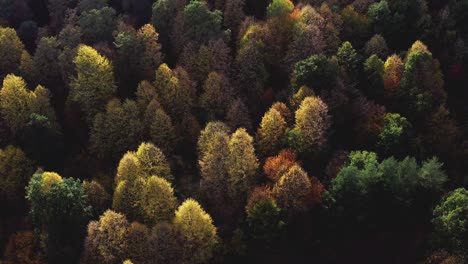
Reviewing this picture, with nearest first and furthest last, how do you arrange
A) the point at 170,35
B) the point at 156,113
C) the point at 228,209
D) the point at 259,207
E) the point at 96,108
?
1. the point at 259,207
2. the point at 228,209
3. the point at 156,113
4. the point at 96,108
5. the point at 170,35

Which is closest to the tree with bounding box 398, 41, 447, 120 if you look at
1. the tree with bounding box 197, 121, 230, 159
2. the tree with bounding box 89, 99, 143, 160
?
the tree with bounding box 197, 121, 230, 159

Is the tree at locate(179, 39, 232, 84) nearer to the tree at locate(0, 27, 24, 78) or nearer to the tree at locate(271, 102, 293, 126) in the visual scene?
the tree at locate(271, 102, 293, 126)

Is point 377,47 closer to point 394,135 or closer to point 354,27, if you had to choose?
point 354,27

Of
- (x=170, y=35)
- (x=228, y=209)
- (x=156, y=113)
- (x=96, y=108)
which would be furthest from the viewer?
(x=170, y=35)

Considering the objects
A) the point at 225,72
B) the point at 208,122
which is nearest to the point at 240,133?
the point at 208,122

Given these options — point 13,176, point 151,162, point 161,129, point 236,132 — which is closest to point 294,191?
point 236,132

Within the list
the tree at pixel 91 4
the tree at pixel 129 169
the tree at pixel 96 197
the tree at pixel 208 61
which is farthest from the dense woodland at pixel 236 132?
the tree at pixel 129 169

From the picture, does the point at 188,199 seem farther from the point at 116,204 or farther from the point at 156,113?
the point at 156,113
